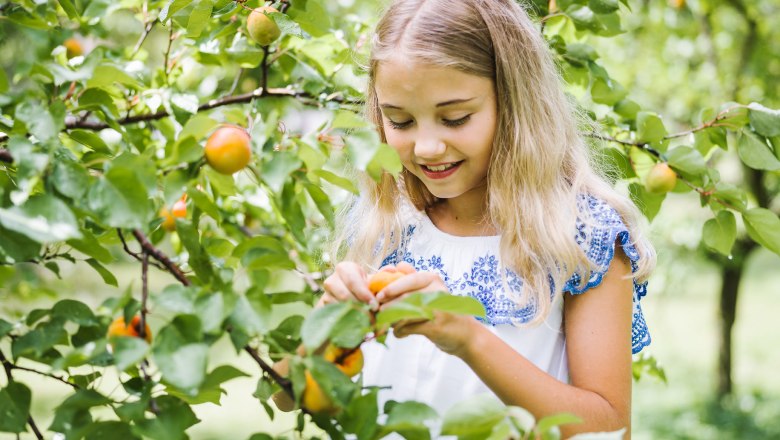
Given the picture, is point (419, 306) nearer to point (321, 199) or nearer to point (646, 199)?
point (321, 199)

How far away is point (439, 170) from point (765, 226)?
24.9 inches

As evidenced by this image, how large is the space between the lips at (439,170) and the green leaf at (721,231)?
564 mm

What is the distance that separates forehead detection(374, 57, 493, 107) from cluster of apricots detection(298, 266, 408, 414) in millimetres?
315

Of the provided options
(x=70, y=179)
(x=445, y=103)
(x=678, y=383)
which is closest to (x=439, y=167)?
(x=445, y=103)

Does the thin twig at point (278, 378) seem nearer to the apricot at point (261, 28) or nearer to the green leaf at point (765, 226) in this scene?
the apricot at point (261, 28)

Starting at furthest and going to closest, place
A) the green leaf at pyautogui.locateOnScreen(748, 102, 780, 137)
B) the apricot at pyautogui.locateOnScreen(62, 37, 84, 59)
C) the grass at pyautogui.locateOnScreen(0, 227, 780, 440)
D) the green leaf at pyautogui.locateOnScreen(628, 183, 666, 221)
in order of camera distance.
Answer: the grass at pyautogui.locateOnScreen(0, 227, 780, 440)
the apricot at pyautogui.locateOnScreen(62, 37, 84, 59)
the green leaf at pyautogui.locateOnScreen(628, 183, 666, 221)
the green leaf at pyautogui.locateOnScreen(748, 102, 780, 137)

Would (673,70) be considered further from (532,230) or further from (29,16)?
(29,16)

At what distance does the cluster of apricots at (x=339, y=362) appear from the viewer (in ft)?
2.80

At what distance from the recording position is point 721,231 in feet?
5.23

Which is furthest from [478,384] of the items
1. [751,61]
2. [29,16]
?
[751,61]

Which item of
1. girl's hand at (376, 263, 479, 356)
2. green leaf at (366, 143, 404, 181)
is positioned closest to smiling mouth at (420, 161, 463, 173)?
girl's hand at (376, 263, 479, 356)

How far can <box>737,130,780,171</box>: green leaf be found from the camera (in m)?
1.52

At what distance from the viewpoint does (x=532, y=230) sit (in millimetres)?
1396

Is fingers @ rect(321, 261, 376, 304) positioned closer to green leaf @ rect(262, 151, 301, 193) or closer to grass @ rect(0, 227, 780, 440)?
green leaf @ rect(262, 151, 301, 193)
